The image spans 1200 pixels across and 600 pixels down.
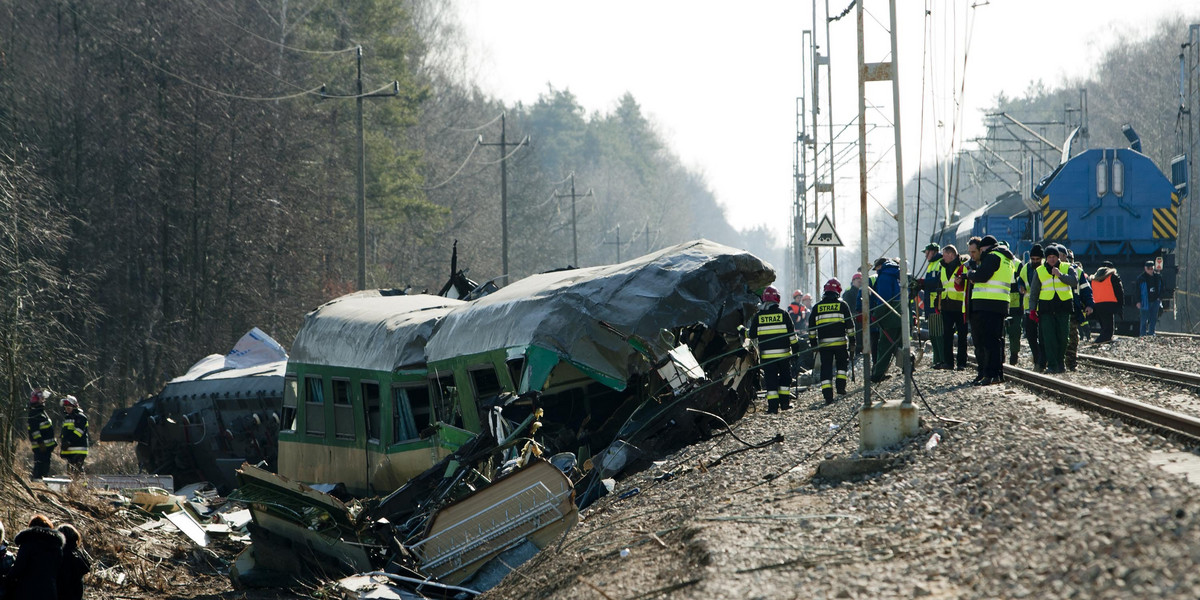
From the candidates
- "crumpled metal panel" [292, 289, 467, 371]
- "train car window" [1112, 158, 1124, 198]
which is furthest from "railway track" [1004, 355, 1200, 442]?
"train car window" [1112, 158, 1124, 198]

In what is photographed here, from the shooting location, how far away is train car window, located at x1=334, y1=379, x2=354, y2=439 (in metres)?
15.3

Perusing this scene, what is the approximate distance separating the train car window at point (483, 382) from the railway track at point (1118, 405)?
5910mm

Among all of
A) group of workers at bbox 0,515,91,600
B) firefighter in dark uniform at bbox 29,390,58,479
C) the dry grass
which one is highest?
group of workers at bbox 0,515,91,600

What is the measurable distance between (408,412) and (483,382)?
1872mm

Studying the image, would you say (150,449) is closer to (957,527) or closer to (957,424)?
(957,424)

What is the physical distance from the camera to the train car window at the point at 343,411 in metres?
15.3

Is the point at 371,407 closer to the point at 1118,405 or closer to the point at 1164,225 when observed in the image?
the point at 1118,405

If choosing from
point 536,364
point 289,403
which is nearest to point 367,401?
point 289,403

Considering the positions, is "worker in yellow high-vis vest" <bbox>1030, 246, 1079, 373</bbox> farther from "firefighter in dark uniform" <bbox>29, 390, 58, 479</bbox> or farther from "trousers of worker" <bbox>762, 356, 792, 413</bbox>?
"firefighter in dark uniform" <bbox>29, 390, 58, 479</bbox>

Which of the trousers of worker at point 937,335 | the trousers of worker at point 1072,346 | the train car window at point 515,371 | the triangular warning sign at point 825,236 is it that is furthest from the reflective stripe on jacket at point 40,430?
the trousers of worker at point 1072,346

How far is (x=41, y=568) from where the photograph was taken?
7.57 m

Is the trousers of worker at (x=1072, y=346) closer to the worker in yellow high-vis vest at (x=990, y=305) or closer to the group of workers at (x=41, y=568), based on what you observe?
the worker in yellow high-vis vest at (x=990, y=305)

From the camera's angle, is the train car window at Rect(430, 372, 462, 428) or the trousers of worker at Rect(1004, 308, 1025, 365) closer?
the train car window at Rect(430, 372, 462, 428)

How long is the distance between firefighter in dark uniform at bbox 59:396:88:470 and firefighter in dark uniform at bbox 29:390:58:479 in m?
0.38
